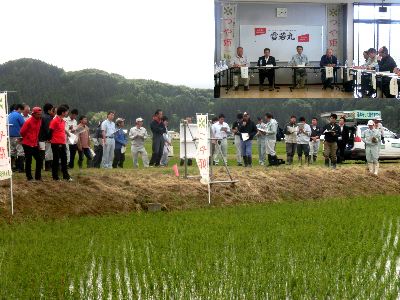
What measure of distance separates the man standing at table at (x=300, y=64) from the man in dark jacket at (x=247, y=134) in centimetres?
220

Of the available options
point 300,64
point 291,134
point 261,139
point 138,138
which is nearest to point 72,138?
point 138,138

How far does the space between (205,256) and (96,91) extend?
10.5 meters

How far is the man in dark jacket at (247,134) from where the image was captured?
2317 cm

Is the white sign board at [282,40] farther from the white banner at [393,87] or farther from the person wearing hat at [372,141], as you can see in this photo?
the person wearing hat at [372,141]

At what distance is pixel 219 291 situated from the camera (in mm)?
8000

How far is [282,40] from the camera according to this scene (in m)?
21.0

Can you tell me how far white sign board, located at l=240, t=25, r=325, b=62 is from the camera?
20.7 m

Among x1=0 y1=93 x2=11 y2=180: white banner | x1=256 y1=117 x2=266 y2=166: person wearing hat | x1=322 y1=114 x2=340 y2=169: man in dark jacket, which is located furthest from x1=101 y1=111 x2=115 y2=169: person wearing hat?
x1=0 y1=93 x2=11 y2=180: white banner

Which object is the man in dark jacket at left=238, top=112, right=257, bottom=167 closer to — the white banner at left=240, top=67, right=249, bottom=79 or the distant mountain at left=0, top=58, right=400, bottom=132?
the distant mountain at left=0, top=58, right=400, bottom=132

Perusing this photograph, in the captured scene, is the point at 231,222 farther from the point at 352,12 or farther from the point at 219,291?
the point at 352,12

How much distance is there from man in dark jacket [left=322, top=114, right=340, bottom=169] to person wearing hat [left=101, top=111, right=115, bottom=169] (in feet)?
19.6

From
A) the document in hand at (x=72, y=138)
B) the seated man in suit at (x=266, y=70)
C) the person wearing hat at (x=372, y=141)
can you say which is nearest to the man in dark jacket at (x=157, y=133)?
the seated man in suit at (x=266, y=70)

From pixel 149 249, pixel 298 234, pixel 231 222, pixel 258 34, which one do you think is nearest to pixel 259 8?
pixel 258 34

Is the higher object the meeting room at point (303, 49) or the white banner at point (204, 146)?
the meeting room at point (303, 49)
